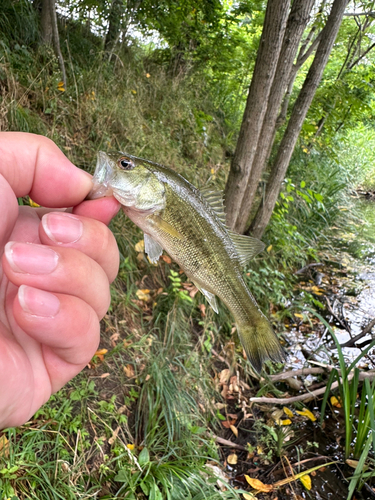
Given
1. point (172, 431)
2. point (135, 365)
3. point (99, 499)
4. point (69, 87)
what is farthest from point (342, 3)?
point (99, 499)

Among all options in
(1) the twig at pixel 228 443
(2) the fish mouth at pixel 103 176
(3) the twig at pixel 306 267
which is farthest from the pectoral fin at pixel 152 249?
(3) the twig at pixel 306 267

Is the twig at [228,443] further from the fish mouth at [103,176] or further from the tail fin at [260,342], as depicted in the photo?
the fish mouth at [103,176]

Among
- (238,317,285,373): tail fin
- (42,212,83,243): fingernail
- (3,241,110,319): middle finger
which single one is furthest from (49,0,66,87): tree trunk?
(238,317,285,373): tail fin

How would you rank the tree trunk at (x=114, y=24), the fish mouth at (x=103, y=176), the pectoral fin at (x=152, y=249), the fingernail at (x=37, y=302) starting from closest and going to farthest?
the fingernail at (x=37, y=302) < the fish mouth at (x=103, y=176) < the pectoral fin at (x=152, y=249) < the tree trunk at (x=114, y=24)

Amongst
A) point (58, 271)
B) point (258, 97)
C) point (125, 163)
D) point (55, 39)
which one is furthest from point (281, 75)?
point (58, 271)

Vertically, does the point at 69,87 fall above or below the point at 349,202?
above

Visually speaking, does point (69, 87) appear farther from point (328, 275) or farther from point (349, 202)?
point (349, 202)

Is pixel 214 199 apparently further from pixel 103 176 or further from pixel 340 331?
pixel 340 331
